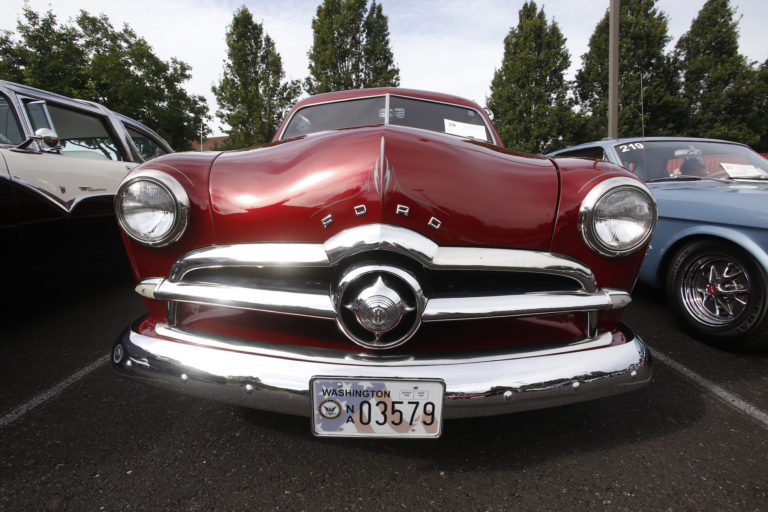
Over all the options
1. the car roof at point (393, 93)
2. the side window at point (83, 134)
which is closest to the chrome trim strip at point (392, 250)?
the car roof at point (393, 93)

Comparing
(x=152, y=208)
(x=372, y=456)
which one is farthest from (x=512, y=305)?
(x=152, y=208)

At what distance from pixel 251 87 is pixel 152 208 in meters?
23.2

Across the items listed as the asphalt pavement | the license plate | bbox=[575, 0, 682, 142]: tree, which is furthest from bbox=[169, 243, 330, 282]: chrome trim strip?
bbox=[575, 0, 682, 142]: tree

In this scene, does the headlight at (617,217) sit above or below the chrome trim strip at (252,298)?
above

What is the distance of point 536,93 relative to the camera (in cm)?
2005

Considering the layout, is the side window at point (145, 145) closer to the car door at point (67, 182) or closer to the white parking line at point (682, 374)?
the car door at point (67, 182)

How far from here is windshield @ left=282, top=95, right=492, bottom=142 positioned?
2.48 metres

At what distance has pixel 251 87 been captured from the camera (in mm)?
21641

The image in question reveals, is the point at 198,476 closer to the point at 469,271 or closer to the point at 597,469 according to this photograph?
the point at 469,271

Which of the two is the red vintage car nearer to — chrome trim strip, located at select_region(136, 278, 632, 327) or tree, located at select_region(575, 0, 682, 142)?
chrome trim strip, located at select_region(136, 278, 632, 327)

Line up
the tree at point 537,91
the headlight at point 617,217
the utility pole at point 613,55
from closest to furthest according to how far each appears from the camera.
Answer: the headlight at point 617,217 < the utility pole at point 613,55 < the tree at point 537,91

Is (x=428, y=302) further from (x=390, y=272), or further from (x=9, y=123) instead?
(x=9, y=123)

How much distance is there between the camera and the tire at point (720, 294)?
212 centimetres

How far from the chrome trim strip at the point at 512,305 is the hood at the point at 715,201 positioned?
5.07 feet
